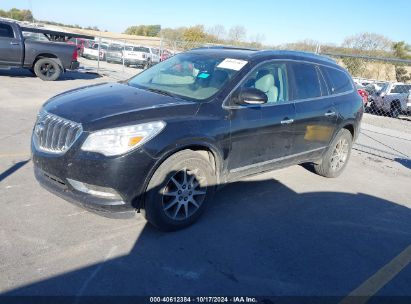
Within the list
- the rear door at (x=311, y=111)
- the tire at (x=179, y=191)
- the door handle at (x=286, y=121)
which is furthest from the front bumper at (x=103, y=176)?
the rear door at (x=311, y=111)

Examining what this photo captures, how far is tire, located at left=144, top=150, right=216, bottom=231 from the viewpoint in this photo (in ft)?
12.2

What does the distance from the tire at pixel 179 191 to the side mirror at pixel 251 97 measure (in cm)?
82

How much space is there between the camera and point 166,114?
3.78m

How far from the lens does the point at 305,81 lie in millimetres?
5355

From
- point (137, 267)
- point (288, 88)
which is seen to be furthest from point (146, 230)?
point (288, 88)

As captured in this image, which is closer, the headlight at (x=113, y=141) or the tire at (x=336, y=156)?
the headlight at (x=113, y=141)

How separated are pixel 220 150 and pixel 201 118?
16.7 inches

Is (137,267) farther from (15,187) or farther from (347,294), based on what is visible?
(15,187)

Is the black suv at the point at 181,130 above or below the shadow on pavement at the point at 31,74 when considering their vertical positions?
above

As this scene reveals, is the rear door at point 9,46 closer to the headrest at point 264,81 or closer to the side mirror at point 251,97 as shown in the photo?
the headrest at point 264,81

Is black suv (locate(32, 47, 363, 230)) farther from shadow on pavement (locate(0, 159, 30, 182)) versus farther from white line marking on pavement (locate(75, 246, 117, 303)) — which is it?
shadow on pavement (locate(0, 159, 30, 182))

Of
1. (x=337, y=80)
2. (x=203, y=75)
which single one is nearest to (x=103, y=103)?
(x=203, y=75)

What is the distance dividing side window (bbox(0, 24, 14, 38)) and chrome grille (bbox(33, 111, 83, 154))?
11685 millimetres

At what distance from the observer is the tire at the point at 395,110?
58.1 ft
